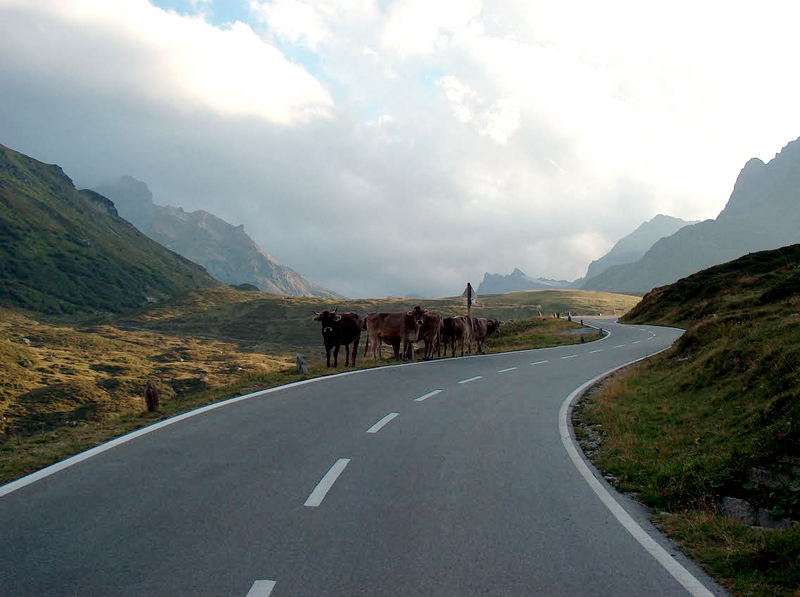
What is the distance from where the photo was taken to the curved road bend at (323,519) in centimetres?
477

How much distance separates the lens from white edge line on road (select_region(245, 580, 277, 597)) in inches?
175

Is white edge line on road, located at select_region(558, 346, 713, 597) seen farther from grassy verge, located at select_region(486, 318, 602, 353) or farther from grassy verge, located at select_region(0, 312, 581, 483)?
grassy verge, located at select_region(486, 318, 602, 353)

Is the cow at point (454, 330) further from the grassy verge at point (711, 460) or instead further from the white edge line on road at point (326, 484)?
the white edge line on road at point (326, 484)

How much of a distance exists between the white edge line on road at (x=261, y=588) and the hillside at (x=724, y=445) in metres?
3.89

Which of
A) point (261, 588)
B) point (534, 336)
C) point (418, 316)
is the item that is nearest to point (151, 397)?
point (261, 588)

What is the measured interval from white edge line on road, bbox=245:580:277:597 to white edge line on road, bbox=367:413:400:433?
240 inches

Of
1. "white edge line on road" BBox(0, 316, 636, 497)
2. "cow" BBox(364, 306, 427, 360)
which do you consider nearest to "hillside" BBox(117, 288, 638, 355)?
"cow" BBox(364, 306, 427, 360)

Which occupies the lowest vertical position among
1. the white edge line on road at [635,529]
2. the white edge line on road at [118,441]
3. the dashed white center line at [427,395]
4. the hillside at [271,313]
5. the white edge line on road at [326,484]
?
the white edge line on road at [635,529]

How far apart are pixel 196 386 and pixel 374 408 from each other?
30786mm

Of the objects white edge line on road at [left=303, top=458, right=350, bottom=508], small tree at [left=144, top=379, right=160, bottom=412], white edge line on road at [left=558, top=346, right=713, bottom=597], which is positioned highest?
small tree at [left=144, top=379, right=160, bottom=412]

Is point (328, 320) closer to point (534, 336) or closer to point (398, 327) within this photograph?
point (398, 327)

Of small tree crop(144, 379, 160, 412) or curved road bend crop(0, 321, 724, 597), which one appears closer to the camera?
curved road bend crop(0, 321, 724, 597)

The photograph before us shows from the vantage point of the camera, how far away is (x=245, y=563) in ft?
16.4

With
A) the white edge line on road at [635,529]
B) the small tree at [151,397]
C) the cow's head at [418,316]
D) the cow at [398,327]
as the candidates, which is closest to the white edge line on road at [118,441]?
the small tree at [151,397]
